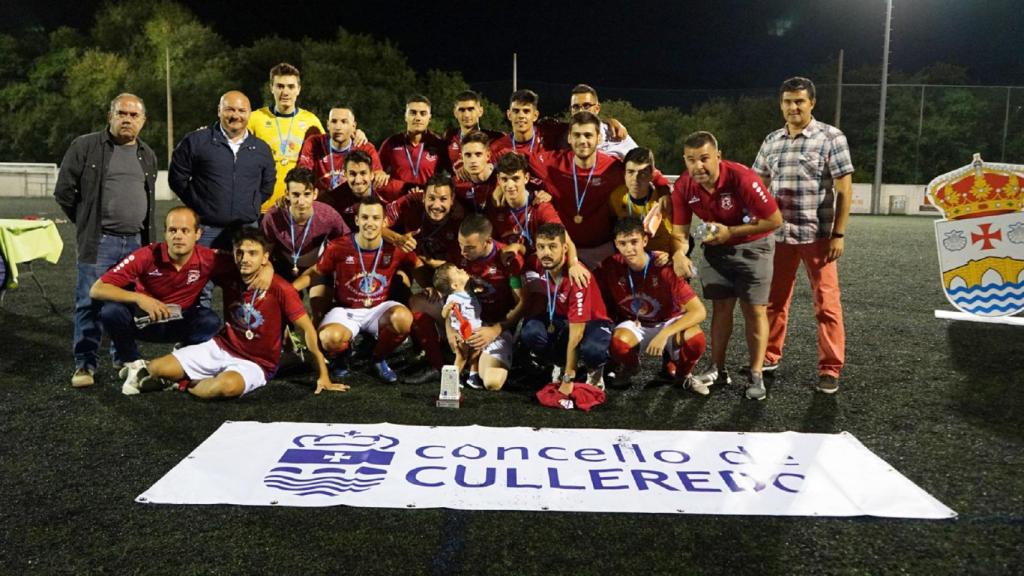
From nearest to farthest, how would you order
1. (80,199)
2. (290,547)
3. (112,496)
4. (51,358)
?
(290,547) → (112,496) → (80,199) → (51,358)

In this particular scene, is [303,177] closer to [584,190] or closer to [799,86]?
[584,190]

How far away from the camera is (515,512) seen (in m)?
2.86

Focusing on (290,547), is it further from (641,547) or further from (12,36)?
(12,36)

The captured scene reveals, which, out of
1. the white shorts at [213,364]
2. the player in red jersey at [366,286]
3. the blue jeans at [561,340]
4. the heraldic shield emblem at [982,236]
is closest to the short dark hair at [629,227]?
the blue jeans at [561,340]

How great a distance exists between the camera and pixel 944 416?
409 cm

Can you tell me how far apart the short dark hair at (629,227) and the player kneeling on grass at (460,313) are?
0.99m

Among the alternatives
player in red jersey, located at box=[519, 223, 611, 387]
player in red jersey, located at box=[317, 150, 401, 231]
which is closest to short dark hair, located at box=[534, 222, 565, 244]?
player in red jersey, located at box=[519, 223, 611, 387]

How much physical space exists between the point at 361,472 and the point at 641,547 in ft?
3.98

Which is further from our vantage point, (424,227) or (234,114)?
(424,227)

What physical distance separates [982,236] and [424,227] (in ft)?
13.5

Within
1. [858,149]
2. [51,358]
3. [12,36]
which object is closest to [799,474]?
[51,358]

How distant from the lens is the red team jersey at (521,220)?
16.1 feet

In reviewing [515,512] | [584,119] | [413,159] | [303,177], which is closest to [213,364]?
[303,177]

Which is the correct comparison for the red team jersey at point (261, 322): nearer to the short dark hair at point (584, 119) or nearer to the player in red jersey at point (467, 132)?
the player in red jersey at point (467, 132)
